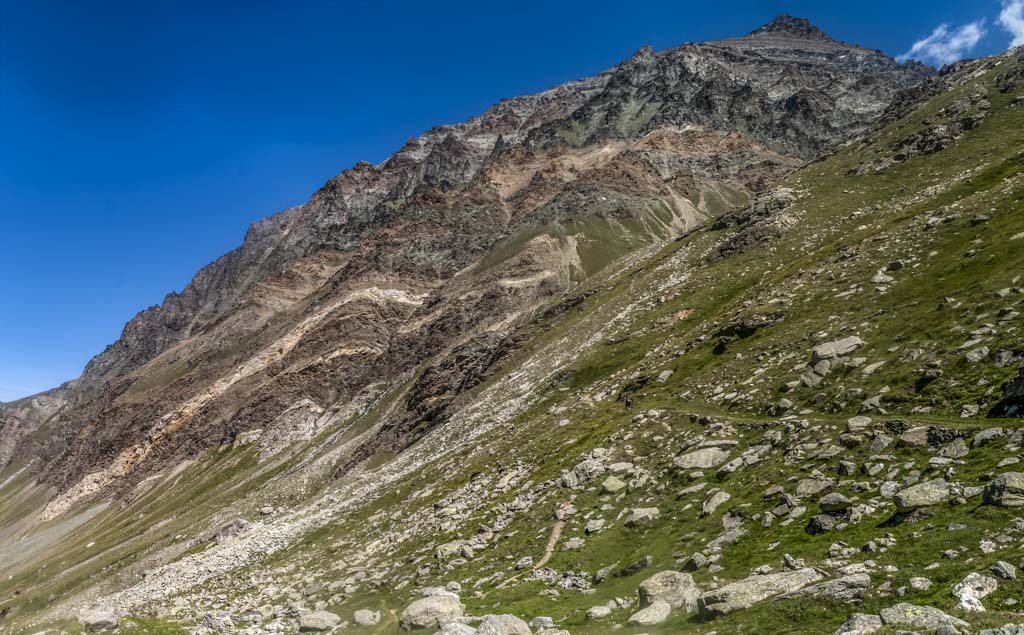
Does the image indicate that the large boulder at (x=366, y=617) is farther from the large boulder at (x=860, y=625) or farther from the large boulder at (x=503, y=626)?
the large boulder at (x=860, y=625)

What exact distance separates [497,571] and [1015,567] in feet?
63.7

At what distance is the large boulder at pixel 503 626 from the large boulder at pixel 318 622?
11.2 m

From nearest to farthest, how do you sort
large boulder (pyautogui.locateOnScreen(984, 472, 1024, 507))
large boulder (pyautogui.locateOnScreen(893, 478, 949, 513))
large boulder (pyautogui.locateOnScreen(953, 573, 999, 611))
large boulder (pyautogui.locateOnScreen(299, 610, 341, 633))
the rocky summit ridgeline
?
1. large boulder (pyautogui.locateOnScreen(953, 573, 999, 611))
2. large boulder (pyautogui.locateOnScreen(984, 472, 1024, 507))
3. the rocky summit ridgeline
4. large boulder (pyautogui.locateOnScreen(893, 478, 949, 513))
5. large boulder (pyautogui.locateOnScreen(299, 610, 341, 633))

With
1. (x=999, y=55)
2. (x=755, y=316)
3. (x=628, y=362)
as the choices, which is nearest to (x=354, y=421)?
(x=628, y=362)

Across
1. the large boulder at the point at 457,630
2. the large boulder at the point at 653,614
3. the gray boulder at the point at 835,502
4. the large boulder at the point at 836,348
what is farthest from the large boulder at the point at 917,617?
the large boulder at the point at 836,348

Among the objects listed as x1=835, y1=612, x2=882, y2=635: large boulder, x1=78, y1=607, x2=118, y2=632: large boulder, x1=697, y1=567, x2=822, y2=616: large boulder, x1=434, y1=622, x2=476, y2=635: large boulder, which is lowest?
x1=697, y1=567, x2=822, y2=616: large boulder

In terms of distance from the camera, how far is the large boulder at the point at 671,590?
15891 millimetres

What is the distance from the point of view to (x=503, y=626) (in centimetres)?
1712

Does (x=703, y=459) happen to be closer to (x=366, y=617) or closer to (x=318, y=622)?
(x=366, y=617)

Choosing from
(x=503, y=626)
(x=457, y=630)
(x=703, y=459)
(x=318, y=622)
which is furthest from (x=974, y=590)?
(x=318, y=622)

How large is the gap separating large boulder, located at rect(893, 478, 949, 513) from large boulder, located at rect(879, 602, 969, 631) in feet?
15.8

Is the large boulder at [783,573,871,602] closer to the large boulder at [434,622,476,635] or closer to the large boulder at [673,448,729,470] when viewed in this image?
the large boulder at [434,622,476,635]

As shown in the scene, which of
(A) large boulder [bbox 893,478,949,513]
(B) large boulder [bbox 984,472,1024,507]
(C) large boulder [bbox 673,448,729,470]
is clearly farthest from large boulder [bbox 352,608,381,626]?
(B) large boulder [bbox 984,472,1024,507]

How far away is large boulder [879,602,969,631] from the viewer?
1000 centimetres
